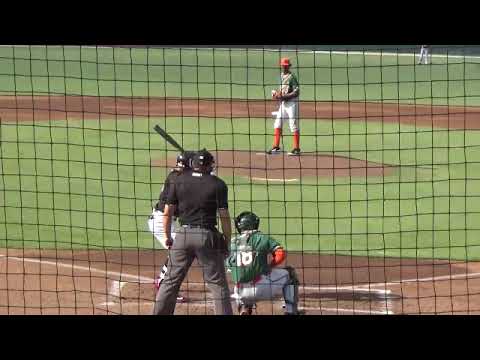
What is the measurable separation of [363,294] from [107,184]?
243 inches

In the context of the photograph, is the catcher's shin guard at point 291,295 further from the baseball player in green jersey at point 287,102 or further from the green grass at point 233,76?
the green grass at point 233,76

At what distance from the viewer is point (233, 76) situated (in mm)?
33875

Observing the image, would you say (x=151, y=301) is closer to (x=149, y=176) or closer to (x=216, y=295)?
(x=216, y=295)

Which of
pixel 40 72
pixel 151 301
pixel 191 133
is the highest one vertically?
pixel 40 72

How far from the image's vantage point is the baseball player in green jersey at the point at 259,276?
863 cm

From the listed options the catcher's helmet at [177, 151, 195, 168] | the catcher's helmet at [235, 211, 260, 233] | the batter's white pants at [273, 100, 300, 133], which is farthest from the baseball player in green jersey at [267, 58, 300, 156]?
the catcher's helmet at [235, 211, 260, 233]

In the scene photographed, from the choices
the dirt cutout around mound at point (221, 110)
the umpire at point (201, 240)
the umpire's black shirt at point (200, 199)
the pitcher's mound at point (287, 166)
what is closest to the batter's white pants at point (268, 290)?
the umpire at point (201, 240)

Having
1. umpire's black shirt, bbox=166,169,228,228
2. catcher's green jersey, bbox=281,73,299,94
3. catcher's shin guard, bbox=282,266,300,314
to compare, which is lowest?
catcher's shin guard, bbox=282,266,300,314

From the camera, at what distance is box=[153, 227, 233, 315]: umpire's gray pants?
8.41m

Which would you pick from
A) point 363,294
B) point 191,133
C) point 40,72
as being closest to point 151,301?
point 363,294

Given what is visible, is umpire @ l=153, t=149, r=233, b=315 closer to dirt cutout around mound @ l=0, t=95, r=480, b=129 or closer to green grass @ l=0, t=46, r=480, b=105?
dirt cutout around mound @ l=0, t=95, r=480, b=129

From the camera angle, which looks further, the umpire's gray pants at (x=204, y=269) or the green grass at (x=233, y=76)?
the green grass at (x=233, y=76)

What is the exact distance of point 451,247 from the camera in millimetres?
11594

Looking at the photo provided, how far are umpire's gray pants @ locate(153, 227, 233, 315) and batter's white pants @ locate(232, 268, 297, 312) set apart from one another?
0.24 meters
